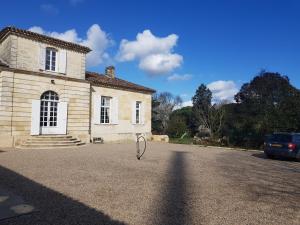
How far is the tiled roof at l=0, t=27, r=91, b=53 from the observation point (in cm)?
1515

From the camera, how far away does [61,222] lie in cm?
411

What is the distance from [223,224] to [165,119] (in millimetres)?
43471

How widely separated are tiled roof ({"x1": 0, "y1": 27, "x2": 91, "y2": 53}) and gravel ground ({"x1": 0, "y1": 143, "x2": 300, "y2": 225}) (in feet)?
28.7

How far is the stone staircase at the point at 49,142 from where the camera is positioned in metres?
14.8

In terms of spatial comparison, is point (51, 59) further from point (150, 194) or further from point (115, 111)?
point (150, 194)

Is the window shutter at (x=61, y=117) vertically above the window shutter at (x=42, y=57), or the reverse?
the window shutter at (x=42, y=57)

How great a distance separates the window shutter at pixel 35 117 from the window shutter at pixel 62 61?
253 cm

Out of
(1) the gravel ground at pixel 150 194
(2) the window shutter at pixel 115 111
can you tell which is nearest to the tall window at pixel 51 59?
(2) the window shutter at pixel 115 111

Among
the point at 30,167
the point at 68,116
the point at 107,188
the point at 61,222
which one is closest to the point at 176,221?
the point at 61,222

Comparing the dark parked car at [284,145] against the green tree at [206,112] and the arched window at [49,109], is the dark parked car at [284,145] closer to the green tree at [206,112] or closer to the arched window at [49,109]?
the arched window at [49,109]

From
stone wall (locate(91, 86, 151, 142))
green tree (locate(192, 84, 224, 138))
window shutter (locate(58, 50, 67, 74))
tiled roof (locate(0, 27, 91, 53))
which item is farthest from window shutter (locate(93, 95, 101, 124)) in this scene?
green tree (locate(192, 84, 224, 138))

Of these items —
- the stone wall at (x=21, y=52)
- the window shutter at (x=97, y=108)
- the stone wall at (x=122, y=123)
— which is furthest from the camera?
the stone wall at (x=122, y=123)

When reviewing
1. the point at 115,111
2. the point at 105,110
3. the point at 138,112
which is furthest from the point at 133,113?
the point at 105,110

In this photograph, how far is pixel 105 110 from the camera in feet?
67.5
